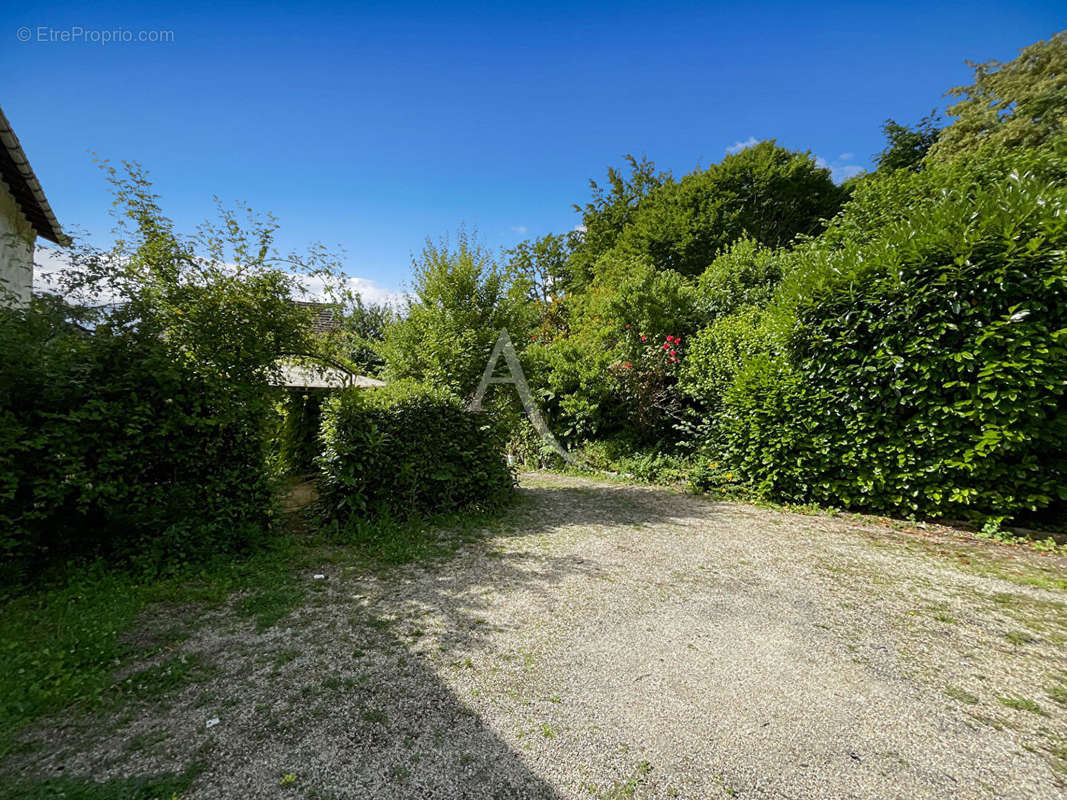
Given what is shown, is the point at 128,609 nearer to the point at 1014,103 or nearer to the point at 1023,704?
the point at 1023,704

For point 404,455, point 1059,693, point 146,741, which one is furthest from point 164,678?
point 1059,693

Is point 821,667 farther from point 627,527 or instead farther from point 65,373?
point 65,373

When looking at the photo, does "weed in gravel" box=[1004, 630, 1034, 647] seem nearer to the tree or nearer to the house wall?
the house wall

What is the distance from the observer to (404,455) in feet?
17.7

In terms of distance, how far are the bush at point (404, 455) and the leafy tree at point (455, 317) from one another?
197 centimetres

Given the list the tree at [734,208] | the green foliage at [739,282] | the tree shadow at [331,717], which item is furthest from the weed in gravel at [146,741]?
the tree at [734,208]

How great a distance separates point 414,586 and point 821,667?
3.10m

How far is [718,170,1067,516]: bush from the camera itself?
445 centimetres

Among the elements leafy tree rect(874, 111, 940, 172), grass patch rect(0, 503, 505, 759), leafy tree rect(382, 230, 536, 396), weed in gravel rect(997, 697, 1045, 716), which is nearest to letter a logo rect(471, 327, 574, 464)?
leafy tree rect(382, 230, 536, 396)

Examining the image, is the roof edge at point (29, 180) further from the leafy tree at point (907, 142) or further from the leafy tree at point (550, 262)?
the leafy tree at point (907, 142)

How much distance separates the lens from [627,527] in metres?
5.53

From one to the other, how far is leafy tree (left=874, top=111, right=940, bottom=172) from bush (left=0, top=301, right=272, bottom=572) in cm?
2367

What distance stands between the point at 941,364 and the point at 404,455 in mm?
6464

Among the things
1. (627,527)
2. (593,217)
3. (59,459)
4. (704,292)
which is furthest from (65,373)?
(593,217)
